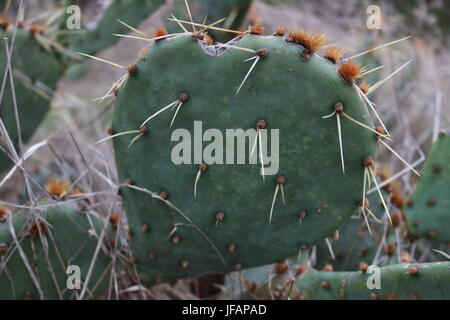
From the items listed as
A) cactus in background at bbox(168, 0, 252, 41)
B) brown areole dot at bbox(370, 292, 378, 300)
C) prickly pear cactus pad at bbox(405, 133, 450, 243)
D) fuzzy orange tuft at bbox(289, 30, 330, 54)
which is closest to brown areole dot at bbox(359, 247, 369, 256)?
prickly pear cactus pad at bbox(405, 133, 450, 243)

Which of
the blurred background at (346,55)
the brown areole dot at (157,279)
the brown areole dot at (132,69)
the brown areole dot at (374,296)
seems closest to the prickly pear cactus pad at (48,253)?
the brown areole dot at (157,279)

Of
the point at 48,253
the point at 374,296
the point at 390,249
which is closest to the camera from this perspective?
the point at 374,296

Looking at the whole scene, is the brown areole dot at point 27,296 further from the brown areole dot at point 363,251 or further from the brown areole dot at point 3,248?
the brown areole dot at point 363,251

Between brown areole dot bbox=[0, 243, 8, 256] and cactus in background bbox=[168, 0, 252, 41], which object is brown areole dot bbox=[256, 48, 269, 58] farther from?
cactus in background bbox=[168, 0, 252, 41]

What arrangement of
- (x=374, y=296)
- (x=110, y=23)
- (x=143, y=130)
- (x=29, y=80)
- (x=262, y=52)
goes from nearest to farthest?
(x=262, y=52), (x=143, y=130), (x=374, y=296), (x=29, y=80), (x=110, y=23)

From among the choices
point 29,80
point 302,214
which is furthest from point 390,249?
point 29,80

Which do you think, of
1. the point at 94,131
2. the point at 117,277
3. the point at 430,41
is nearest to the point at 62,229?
the point at 117,277

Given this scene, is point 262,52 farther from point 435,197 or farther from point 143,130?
point 435,197
